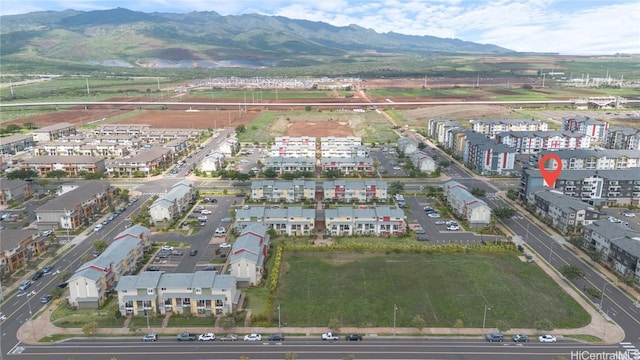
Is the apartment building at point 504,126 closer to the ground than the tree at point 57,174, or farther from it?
farther from it

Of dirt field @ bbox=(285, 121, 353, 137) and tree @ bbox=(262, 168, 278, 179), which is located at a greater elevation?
dirt field @ bbox=(285, 121, 353, 137)

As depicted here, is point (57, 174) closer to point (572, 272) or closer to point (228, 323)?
point (228, 323)

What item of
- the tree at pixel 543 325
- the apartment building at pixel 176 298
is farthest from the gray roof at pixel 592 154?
the apartment building at pixel 176 298

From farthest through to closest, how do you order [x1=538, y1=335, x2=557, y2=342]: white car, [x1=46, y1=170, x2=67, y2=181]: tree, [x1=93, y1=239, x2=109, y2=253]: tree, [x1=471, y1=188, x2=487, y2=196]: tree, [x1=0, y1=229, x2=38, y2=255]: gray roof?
[x1=46, y1=170, x2=67, y2=181]: tree
[x1=471, y1=188, x2=487, y2=196]: tree
[x1=93, y1=239, x2=109, y2=253]: tree
[x1=0, y1=229, x2=38, y2=255]: gray roof
[x1=538, y1=335, x2=557, y2=342]: white car

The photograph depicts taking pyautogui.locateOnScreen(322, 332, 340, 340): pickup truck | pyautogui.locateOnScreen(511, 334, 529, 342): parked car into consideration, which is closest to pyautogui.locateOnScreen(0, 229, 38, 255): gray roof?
pyautogui.locateOnScreen(322, 332, 340, 340): pickup truck

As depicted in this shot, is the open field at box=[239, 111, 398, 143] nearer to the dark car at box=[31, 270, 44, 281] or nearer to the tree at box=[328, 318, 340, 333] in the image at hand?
the dark car at box=[31, 270, 44, 281]

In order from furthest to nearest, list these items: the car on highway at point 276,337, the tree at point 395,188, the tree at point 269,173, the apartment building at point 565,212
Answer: the tree at point 269,173 → the tree at point 395,188 → the apartment building at point 565,212 → the car on highway at point 276,337

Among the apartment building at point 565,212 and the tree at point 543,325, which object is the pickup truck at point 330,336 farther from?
the apartment building at point 565,212
